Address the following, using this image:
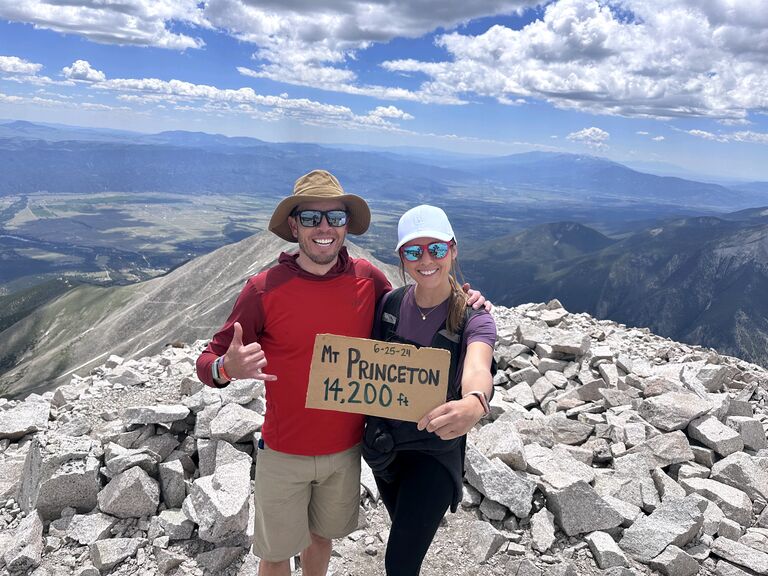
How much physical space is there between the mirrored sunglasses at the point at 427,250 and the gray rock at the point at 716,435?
8378 millimetres

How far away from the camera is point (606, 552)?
7043 mm

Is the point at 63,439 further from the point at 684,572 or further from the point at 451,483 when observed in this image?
the point at 684,572

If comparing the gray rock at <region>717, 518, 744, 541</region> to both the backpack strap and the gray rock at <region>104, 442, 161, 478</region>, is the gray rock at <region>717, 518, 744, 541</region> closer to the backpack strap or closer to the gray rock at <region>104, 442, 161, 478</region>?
the backpack strap

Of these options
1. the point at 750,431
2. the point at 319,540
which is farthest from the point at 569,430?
the point at 319,540

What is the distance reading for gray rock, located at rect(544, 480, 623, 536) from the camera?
297 inches

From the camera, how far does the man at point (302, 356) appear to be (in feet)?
16.0

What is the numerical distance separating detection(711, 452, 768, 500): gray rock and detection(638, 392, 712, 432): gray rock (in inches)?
42.5

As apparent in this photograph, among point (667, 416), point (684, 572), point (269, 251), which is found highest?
point (667, 416)

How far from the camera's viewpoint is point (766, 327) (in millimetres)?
182125

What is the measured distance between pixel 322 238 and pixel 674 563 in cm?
651

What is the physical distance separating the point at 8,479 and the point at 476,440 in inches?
330

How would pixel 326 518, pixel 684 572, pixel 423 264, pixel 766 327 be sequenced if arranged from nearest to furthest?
1. pixel 423 264
2. pixel 326 518
3. pixel 684 572
4. pixel 766 327

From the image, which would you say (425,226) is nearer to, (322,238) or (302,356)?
(322,238)

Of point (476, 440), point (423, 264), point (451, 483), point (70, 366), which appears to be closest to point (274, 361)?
point (423, 264)
